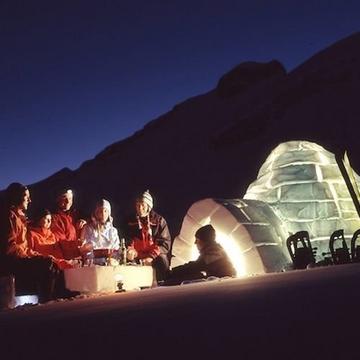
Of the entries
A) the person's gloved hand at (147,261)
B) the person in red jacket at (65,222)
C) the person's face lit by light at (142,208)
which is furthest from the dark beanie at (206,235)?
the person in red jacket at (65,222)

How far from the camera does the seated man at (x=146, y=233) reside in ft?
24.1

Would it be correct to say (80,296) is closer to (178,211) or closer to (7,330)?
(7,330)

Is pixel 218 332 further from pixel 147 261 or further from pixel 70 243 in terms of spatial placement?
pixel 147 261

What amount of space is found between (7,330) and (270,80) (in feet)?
98.7

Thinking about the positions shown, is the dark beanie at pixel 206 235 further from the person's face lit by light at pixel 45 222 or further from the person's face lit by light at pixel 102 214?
the person's face lit by light at pixel 45 222

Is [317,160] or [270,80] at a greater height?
[270,80]

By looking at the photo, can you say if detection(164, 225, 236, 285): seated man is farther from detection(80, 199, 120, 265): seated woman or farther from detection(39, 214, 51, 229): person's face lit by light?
detection(39, 214, 51, 229): person's face lit by light

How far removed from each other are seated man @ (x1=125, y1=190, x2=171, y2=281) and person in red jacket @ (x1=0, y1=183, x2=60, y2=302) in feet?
6.80

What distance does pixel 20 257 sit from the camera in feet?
17.2

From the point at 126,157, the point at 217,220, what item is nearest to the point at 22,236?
the point at 217,220

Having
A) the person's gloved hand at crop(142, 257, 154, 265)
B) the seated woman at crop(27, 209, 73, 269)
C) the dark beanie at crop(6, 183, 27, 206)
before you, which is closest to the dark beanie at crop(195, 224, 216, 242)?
the person's gloved hand at crop(142, 257, 154, 265)

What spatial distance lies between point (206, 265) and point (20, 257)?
2.20m

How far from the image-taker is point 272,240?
24.5 ft

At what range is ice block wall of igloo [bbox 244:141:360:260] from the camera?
26.7 feet
